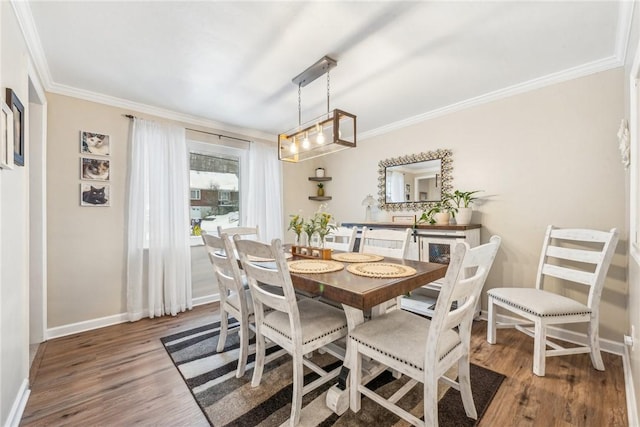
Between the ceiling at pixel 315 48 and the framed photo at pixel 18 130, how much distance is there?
0.58 metres

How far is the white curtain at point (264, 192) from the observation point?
3.88 meters

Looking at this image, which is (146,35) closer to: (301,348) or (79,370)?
(301,348)

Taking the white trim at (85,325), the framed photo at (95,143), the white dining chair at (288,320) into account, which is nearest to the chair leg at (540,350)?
the white dining chair at (288,320)

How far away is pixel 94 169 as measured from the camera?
110 inches

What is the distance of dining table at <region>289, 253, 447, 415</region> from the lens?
1.30 metres

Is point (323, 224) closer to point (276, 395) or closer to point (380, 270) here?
point (380, 270)

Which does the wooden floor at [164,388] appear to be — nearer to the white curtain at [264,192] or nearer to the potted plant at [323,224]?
the potted plant at [323,224]

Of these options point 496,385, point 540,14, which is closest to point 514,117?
point 540,14

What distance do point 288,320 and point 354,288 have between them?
1.80 feet

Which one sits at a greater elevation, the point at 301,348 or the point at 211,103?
the point at 211,103

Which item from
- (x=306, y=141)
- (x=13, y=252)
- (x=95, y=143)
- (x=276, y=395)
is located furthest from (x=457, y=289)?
(x=95, y=143)

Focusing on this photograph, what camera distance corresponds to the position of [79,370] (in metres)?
2.03

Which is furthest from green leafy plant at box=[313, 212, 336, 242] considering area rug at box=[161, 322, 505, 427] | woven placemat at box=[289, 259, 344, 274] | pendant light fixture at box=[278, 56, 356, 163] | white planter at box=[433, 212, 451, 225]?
white planter at box=[433, 212, 451, 225]

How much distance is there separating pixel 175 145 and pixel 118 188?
774 mm
